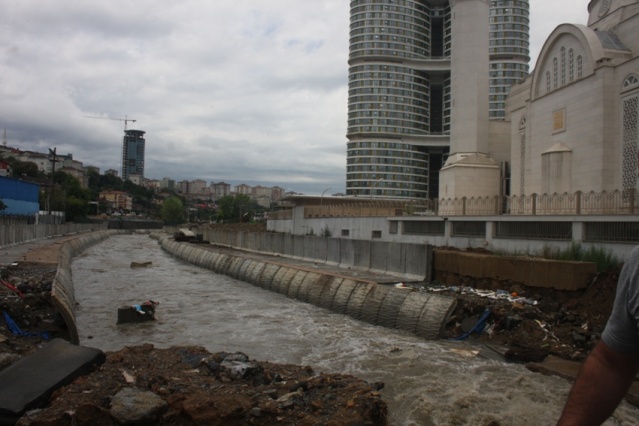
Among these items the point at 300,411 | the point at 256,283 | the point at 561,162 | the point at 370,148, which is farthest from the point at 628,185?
the point at 370,148

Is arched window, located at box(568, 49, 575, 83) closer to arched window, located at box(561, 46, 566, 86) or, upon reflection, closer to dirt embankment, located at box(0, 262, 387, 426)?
arched window, located at box(561, 46, 566, 86)

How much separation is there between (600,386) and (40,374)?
784cm

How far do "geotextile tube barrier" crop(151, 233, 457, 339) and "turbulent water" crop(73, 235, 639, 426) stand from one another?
1.38 feet

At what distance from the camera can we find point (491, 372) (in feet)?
35.9

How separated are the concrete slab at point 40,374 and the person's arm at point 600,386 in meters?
6.95

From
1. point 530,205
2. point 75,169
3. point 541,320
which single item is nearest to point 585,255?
point 541,320

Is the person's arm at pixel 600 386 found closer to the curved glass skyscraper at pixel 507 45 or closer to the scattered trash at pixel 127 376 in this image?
the scattered trash at pixel 127 376

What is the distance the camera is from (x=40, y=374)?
7.41 meters

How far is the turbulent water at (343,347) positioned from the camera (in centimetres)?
886

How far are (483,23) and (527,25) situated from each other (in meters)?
89.2

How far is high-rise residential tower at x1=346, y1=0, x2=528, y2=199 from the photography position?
11175 cm

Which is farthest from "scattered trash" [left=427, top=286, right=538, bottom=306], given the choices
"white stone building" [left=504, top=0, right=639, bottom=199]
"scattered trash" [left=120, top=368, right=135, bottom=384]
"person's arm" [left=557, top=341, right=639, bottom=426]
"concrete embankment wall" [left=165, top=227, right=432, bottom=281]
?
"person's arm" [left=557, top=341, right=639, bottom=426]

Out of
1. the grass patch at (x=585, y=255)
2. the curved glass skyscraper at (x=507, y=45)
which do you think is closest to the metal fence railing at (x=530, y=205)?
the grass patch at (x=585, y=255)

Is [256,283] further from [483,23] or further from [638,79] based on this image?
[483,23]
